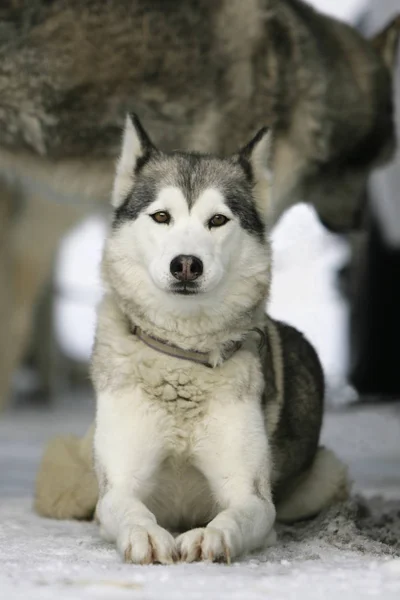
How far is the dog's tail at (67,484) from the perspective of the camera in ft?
7.73

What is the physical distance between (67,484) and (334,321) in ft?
13.4

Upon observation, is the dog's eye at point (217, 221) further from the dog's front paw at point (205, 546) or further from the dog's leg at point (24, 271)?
the dog's leg at point (24, 271)

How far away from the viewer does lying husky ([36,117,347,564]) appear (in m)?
1.82

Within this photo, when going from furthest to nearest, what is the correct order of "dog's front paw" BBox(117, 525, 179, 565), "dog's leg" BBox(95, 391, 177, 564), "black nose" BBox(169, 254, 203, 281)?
"dog's leg" BBox(95, 391, 177, 564) < "black nose" BBox(169, 254, 203, 281) < "dog's front paw" BBox(117, 525, 179, 565)

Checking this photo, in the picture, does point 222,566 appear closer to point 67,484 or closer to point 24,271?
point 67,484

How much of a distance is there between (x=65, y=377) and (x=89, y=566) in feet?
27.1

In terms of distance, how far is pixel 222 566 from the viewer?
1557mm

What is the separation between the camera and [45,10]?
3256mm

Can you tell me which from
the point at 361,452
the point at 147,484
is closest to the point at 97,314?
the point at 147,484

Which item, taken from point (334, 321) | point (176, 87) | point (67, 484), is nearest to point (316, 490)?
point (67, 484)

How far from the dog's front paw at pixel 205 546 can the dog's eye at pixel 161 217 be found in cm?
65

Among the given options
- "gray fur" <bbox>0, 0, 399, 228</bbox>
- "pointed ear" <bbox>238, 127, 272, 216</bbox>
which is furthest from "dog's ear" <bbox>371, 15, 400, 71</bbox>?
"pointed ear" <bbox>238, 127, 272, 216</bbox>

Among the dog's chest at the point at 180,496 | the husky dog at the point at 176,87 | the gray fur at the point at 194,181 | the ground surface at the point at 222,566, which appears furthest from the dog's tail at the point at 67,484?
the husky dog at the point at 176,87

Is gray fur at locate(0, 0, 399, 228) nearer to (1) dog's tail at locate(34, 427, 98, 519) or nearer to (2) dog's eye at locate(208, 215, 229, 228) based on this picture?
(1) dog's tail at locate(34, 427, 98, 519)
